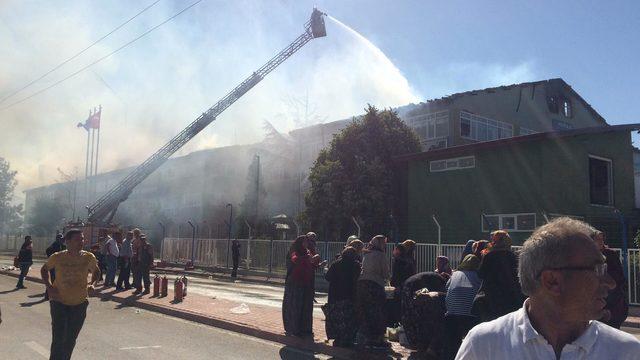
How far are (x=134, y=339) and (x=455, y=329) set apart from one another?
5.05 meters

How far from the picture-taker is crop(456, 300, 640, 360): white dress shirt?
168cm

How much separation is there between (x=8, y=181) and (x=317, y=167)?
57414 millimetres

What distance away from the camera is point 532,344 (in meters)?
1.71

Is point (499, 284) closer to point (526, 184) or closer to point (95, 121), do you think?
point (526, 184)

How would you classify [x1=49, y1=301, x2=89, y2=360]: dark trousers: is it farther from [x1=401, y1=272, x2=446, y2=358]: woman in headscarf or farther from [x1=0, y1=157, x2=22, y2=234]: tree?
[x1=0, y1=157, x2=22, y2=234]: tree

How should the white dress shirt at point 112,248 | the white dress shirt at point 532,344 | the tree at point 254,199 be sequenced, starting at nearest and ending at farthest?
the white dress shirt at point 532,344 → the white dress shirt at point 112,248 → the tree at point 254,199

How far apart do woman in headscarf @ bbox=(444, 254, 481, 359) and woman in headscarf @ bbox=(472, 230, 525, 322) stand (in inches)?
22.7

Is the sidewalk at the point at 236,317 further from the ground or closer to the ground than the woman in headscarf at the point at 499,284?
closer to the ground

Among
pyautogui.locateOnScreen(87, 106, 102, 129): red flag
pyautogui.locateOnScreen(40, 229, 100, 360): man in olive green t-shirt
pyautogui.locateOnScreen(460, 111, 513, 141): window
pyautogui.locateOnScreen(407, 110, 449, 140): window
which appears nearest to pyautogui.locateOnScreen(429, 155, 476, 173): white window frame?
pyautogui.locateOnScreen(407, 110, 449, 140): window

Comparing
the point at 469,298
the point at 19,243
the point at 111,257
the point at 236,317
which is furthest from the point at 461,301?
the point at 19,243

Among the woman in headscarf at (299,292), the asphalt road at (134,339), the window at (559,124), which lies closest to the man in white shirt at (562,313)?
the asphalt road at (134,339)

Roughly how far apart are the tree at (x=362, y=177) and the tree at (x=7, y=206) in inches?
2210

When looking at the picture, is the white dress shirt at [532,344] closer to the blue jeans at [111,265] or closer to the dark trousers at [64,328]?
the dark trousers at [64,328]

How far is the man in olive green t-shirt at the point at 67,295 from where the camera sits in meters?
5.56
